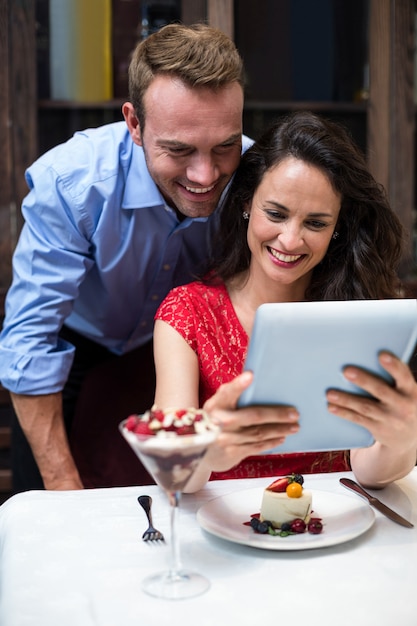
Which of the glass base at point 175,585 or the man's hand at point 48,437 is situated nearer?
the glass base at point 175,585

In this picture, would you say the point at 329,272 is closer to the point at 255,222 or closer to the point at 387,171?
the point at 255,222

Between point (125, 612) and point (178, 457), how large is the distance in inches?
8.3

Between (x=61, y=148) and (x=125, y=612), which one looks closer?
(x=125, y=612)

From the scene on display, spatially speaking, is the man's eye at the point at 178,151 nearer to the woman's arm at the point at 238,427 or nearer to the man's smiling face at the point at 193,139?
the man's smiling face at the point at 193,139

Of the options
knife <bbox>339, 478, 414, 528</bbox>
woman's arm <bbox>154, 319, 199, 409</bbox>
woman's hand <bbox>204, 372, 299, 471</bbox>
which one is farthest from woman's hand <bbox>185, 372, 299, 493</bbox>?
woman's arm <bbox>154, 319, 199, 409</bbox>

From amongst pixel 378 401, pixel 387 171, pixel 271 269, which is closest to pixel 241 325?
pixel 271 269

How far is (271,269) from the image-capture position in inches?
74.6

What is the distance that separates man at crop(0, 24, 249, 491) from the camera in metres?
1.94

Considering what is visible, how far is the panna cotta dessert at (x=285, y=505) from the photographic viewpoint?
52.6 inches

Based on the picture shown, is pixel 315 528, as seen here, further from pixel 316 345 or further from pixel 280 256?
pixel 280 256

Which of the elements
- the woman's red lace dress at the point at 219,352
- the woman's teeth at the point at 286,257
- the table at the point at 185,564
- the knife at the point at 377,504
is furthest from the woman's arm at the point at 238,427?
the woman's teeth at the point at 286,257

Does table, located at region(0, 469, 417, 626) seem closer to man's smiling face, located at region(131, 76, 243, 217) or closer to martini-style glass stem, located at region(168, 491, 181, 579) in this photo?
martini-style glass stem, located at region(168, 491, 181, 579)

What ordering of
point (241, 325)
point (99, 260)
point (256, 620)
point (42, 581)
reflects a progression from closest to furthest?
point (256, 620) < point (42, 581) < point (241, 325) < point (99, 260)

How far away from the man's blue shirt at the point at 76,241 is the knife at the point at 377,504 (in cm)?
94
